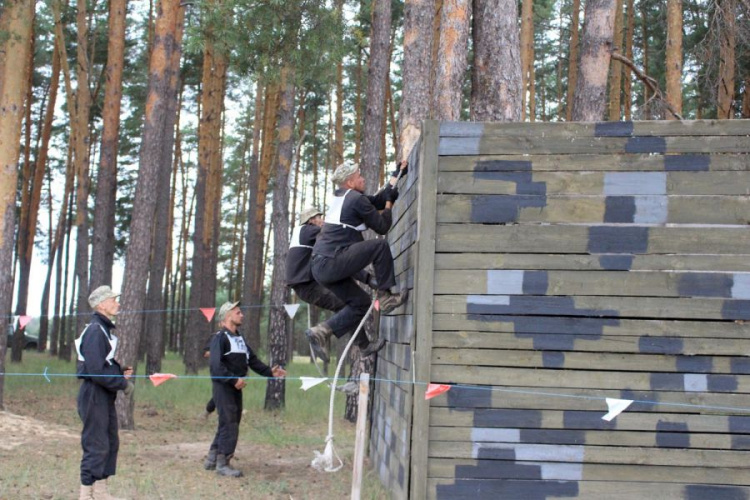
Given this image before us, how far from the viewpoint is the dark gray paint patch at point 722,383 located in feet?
17.8

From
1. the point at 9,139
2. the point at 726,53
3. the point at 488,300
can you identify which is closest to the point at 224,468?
the point at 488,300

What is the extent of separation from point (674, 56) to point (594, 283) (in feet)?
34.6

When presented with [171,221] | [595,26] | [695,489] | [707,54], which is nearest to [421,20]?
[595,26]

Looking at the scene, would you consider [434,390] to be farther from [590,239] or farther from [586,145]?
[586,145]

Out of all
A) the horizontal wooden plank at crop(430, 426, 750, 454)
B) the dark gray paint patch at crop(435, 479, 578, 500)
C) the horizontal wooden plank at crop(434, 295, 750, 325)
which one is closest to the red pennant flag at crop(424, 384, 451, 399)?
the horizontal wooden plank at crop(430, 426, 750, 454)

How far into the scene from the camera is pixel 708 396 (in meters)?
5.43

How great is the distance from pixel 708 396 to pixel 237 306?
5267 millimetres

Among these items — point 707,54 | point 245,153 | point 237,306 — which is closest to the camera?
point 237,306

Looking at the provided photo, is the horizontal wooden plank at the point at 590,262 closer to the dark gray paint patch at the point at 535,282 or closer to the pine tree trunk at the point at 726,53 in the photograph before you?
the dark gray paint patch at the point at 535,282

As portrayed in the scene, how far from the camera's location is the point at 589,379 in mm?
5492

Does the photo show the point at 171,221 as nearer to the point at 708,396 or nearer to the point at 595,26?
the point at 595,26


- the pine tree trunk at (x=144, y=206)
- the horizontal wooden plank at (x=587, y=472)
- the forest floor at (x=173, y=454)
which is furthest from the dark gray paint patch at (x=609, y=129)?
the pine tree trunk at (x=144, y=206)

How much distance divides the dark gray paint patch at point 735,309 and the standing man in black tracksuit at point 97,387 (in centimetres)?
461

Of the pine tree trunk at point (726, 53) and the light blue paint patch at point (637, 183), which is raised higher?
the pine tree trunk at point (726, 53)
